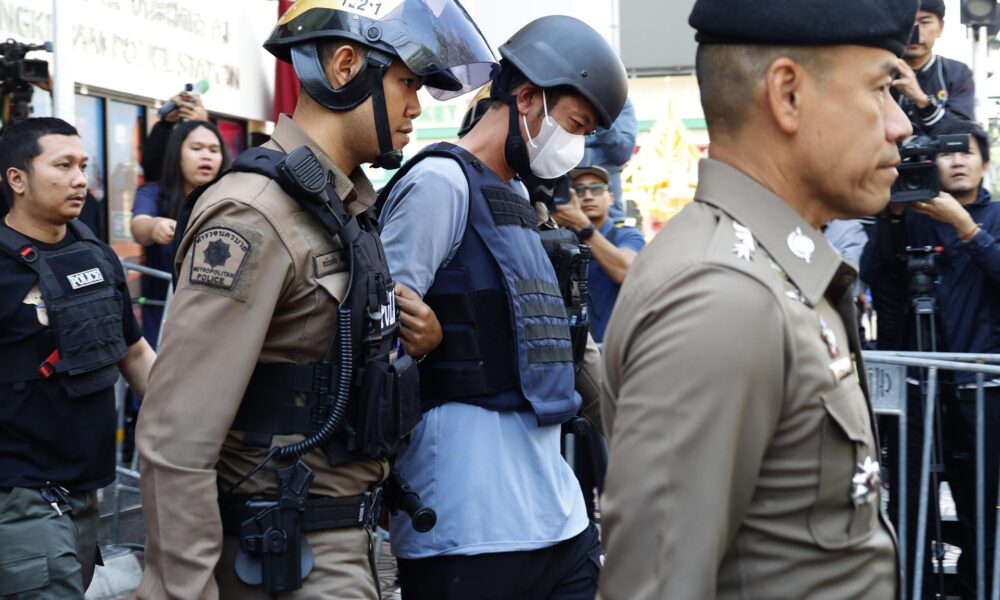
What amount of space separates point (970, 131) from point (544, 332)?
2871mm

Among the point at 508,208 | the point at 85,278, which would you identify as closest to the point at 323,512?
the point at 508,208

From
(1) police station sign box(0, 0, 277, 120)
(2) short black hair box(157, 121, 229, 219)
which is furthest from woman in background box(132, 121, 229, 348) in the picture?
(1) police station sign box(0, 0, 277, 120)

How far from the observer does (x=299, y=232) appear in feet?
8.96

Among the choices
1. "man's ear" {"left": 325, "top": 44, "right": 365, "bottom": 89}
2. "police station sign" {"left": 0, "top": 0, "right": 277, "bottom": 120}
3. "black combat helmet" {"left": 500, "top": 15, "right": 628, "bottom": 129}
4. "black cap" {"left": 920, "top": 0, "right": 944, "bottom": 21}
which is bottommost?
"man's ear" {"left": 325, "top": 44, "right": 365, "bottom": 89}

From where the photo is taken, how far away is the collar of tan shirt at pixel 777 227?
183cm

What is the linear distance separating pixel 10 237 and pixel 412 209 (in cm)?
176

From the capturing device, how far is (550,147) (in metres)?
3.76

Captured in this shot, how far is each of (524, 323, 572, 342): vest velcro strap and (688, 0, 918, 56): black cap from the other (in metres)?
1.64

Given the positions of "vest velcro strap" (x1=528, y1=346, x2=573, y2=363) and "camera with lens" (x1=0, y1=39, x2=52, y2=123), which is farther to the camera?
"camera with lens" (x1=0, y1=39, x2=52, y2=123)

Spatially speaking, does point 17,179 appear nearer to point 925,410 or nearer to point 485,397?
point 485,397

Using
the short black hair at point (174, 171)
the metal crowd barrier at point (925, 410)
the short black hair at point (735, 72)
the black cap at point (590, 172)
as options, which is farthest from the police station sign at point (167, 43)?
the short black hair at point (735, 72)

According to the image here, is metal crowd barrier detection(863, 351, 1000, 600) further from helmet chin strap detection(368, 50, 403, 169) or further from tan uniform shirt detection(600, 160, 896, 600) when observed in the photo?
tan uniform shirt detection(600, 160, 896, 600)

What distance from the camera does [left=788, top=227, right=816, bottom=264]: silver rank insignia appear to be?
1.85 m

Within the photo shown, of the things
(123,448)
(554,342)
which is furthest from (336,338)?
(123,448)
